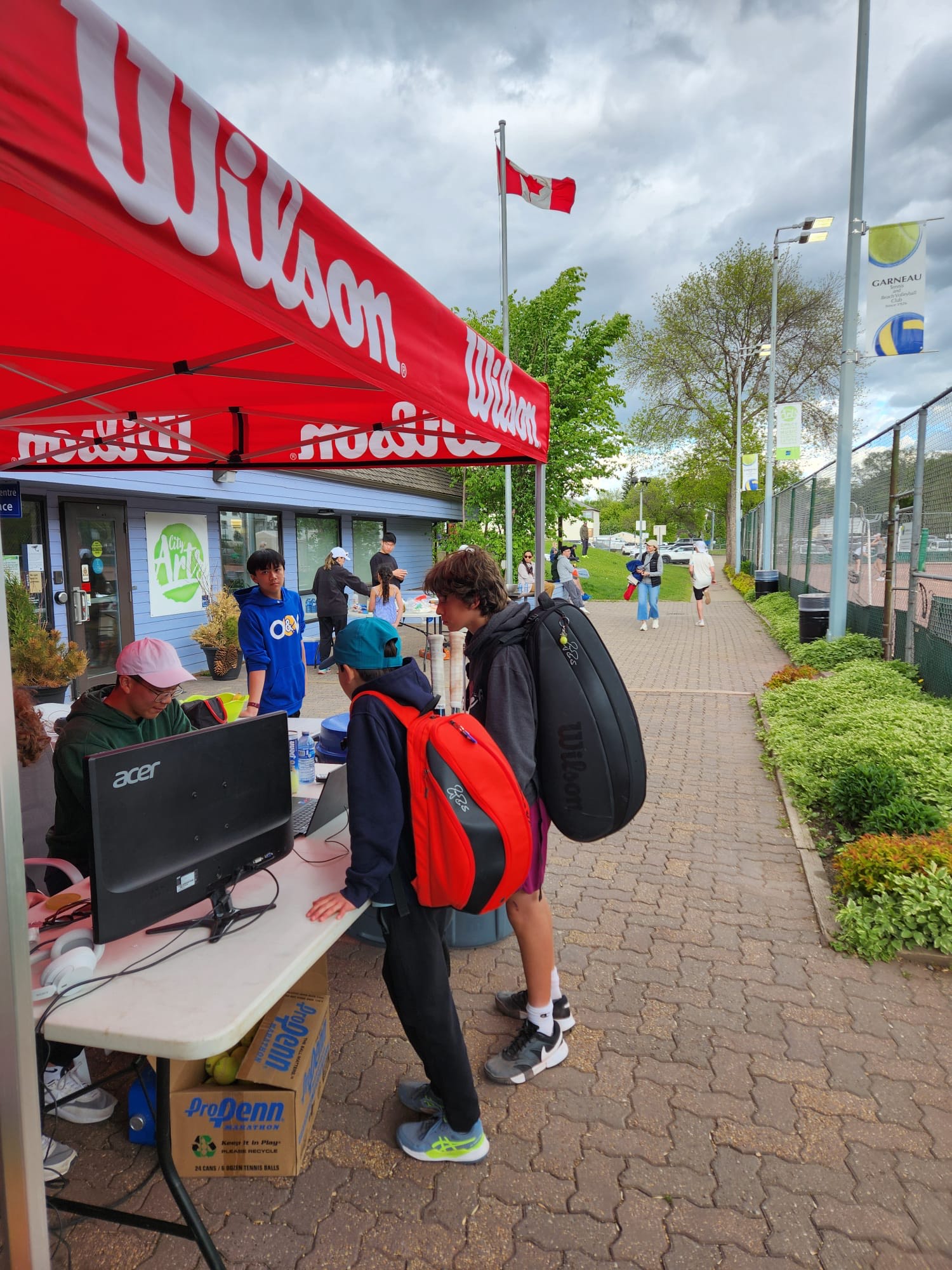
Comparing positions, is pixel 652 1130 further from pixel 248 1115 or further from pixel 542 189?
pixel 542 189

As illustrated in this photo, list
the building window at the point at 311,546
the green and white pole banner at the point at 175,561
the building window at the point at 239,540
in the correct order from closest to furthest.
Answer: the green and white pole banner at the point at 175,561, the building window at the point at 239,540, the building window at the point at 311,546

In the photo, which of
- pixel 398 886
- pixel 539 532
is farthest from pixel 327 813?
pixel 539 532

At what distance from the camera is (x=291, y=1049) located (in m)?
2.35

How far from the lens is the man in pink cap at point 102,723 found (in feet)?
7.98

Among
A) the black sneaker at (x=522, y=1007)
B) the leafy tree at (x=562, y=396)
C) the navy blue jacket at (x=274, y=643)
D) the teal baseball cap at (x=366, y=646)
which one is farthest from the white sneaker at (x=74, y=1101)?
the leafy tree at (x=562, y=396)

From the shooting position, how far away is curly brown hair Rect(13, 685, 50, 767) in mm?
2631

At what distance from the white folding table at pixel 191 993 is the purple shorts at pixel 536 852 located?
2.39 ft

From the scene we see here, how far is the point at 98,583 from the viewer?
10.1 meters

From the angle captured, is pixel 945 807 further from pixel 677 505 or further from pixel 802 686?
pixel 677 505

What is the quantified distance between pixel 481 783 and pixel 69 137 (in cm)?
169

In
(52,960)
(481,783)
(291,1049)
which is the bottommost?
(291,1049)

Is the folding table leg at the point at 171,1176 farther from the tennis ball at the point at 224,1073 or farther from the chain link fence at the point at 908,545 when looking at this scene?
the chain link fence at the point at 908,545

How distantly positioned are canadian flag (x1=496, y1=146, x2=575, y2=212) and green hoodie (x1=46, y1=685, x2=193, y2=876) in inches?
471

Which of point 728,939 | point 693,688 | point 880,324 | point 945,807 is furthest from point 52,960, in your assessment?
point 880,324
